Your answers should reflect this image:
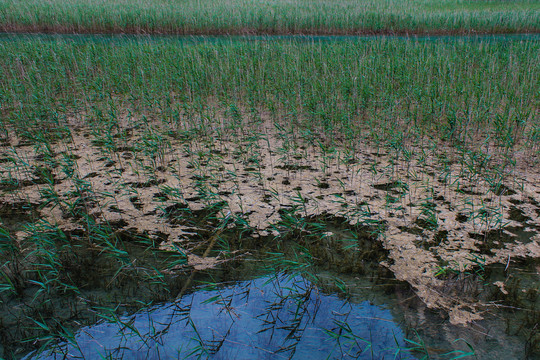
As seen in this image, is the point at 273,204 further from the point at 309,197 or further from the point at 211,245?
the point at 211,245

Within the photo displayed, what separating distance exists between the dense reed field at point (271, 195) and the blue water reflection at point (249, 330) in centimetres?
4

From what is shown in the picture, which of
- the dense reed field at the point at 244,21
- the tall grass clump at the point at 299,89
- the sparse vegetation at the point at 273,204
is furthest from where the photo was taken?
the dense reed field at the point at 244,21

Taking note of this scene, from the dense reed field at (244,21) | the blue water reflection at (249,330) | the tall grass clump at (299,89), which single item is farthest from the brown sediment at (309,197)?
the dense reed field at (244,21)

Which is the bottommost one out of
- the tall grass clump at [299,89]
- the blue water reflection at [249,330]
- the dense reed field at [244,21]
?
the blue water reflection at [249,330]

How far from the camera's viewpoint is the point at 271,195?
3.11 m

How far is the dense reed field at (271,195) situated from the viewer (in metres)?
2.10

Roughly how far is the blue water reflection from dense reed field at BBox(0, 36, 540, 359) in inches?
1.5

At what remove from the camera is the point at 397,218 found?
281cm

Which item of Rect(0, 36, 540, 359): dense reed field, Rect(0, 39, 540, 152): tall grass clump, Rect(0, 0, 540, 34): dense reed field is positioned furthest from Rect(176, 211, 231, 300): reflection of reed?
Rect(0, 0, 540, 34): dense reed field

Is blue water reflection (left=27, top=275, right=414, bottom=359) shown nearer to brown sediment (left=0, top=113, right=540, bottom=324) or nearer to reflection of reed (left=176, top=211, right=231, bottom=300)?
reflection of reed (left=176, top=211, right=231, bottom=300)

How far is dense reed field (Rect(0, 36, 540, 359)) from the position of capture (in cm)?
210

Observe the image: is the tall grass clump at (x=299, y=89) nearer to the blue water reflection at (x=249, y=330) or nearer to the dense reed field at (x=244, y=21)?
the blue water reflection at (x=249, y=330)

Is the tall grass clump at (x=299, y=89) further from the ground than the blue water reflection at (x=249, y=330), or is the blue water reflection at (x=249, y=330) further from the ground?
the tall grass clump at (x=299, y=89)

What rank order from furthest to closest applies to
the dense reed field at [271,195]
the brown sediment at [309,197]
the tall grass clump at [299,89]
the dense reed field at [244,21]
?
the dense reed field at [244,21] < the tall grass clump at [299,89] < the brown sediment at [309,197] < the dense reed field at [271,195]
